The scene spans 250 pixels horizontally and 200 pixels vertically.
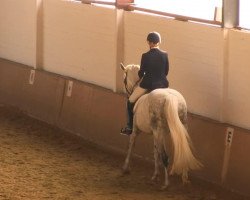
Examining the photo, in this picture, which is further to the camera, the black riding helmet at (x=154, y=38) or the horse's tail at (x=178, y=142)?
the black riding helmet at (x=154, y=38)

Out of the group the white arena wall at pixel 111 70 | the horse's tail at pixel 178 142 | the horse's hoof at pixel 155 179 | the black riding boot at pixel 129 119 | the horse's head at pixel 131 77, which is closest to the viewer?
the horse's tail at pixel 178 142

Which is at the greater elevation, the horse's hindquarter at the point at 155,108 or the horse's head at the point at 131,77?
the horse's head at the point at 131,77

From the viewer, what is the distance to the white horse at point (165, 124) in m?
9.67

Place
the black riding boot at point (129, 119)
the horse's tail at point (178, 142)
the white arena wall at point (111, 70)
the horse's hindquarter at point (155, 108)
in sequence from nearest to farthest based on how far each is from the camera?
the horse's tail at point (178, 142) < the horse's hindquarter at point (155, 108) < the white arena wall at point (111, 70) < the black riding boot at point (129, 119)

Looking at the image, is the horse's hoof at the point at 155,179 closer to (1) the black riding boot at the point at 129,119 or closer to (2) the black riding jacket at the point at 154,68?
(1) the black riding boot at the point at 129,119

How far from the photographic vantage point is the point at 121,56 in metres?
12.7

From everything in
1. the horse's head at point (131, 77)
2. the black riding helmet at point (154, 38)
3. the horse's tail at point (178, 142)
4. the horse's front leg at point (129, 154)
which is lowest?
the horse's front leg at point (129, 154)

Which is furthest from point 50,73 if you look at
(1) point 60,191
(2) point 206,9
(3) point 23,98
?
(1) point 60,191

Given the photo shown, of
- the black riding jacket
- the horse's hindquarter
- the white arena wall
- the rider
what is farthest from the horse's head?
the white arena wall

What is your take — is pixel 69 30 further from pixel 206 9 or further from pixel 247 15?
pixel 247 15

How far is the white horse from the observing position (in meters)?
9.67

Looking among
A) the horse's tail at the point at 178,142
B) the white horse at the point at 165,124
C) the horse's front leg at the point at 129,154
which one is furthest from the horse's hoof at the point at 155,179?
the horse's tail at the point at 178,142

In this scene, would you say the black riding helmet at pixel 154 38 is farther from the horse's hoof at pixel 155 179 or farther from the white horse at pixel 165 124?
the horse's hoof at pixel 155 179

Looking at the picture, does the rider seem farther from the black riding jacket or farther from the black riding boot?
the black riding boot
